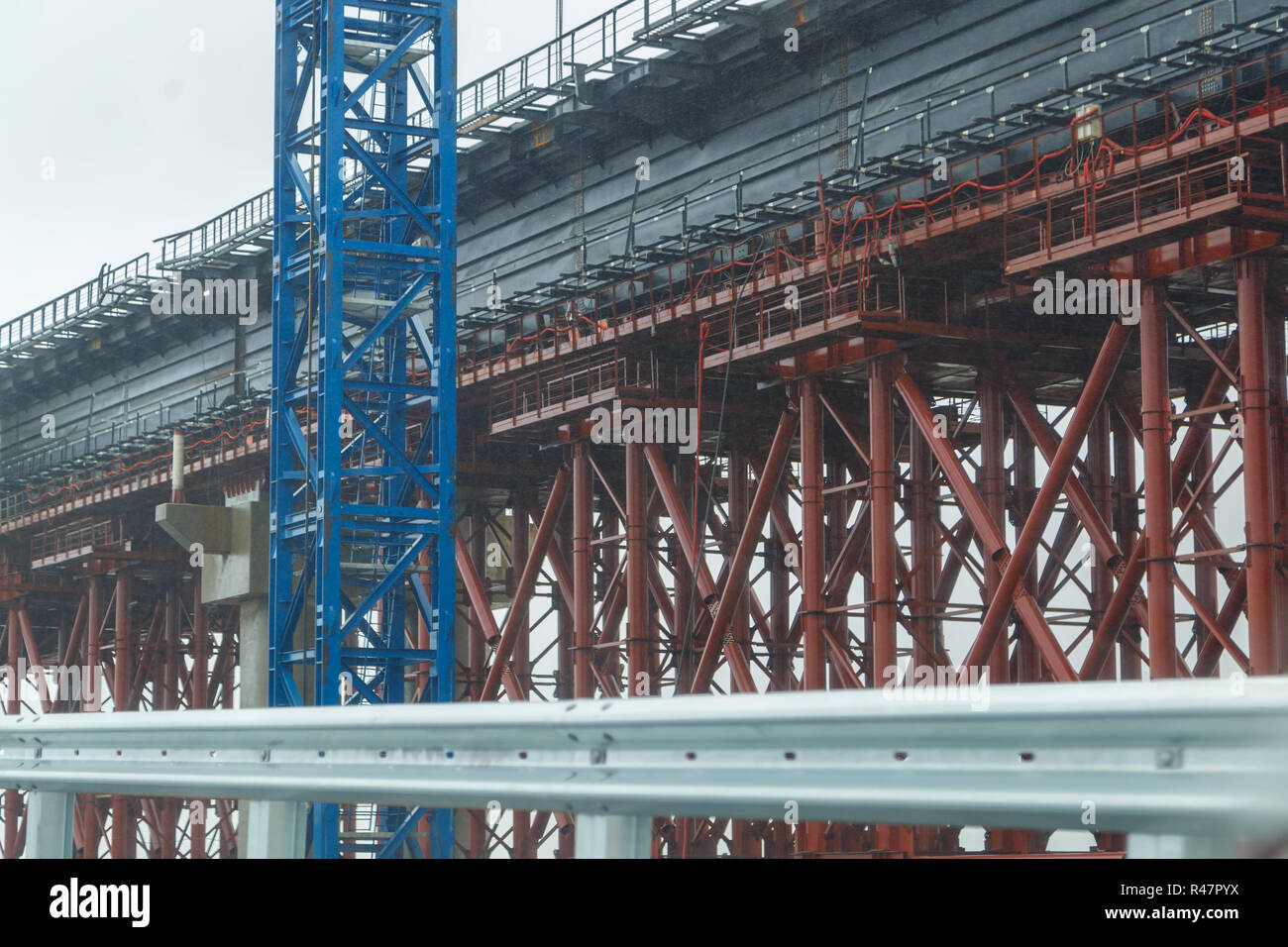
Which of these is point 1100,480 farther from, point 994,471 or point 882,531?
point 882,531

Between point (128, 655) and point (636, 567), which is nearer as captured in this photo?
point (636, 567)

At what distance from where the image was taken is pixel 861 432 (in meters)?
34.7

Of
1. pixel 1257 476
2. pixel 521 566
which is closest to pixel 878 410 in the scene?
pixel 1257 476

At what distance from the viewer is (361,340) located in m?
23.9

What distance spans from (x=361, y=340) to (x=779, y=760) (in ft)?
64.0

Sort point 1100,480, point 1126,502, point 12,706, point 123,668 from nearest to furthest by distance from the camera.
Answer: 1. point 1100,480
2. point 1126,502
3. point 123,668
4. point 12,706

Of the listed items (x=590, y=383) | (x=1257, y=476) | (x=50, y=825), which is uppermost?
(x=590, y=383)

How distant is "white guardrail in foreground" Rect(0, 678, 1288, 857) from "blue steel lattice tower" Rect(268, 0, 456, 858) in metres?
15.8

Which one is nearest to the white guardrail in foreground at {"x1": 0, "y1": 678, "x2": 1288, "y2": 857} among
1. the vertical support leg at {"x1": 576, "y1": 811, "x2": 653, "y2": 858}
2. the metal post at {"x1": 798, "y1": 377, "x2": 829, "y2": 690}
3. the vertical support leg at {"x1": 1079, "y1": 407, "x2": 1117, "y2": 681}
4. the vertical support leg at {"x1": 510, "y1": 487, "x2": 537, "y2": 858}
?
the vertical support leg at {"x1": 576, "y1": 811, "x2": 653, "y2": 858}

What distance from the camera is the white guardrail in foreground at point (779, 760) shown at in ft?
13.1

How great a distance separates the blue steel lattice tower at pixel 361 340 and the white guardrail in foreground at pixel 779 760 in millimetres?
15791

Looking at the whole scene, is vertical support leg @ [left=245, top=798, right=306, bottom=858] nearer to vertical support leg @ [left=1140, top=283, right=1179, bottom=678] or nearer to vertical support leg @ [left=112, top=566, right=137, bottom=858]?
vertical support leg @ [left=1140, top=283, right=1179, bottom=678]
